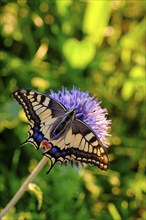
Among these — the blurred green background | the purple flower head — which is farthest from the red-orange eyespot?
the blurred green background

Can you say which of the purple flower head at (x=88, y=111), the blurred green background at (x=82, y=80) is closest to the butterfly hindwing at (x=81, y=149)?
the purple flower head at (x=88, y=111)

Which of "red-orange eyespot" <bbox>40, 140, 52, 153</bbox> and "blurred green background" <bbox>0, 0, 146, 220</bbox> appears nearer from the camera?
"red-orange eyespot" <bbox>40, 140, 52, 153</bbox>

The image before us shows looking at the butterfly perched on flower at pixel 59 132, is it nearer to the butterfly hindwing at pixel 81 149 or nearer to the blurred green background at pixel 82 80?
the butterfly hindwing at pixel 81 149

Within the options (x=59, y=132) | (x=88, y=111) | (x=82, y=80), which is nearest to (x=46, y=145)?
(x=59, y=132)

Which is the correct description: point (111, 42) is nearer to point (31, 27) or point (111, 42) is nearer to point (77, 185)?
point (31, 27)

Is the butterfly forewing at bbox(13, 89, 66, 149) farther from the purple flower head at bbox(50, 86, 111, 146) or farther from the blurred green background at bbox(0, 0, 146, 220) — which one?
the blurred green background at bbox(0, 0, 146, 220)
